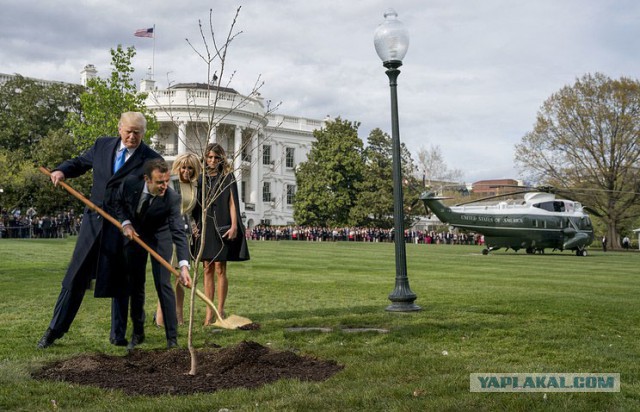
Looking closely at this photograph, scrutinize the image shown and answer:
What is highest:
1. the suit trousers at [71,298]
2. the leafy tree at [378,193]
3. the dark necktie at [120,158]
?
the leafy tree at [378,193]

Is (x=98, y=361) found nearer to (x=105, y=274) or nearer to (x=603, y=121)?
(x=105, y=274)

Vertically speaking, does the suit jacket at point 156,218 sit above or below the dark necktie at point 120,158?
below

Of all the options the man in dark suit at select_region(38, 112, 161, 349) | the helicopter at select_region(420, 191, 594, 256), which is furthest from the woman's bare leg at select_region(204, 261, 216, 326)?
the helicopter at select_region(420, 191, 594, 256)

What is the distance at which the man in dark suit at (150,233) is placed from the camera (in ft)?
20.4

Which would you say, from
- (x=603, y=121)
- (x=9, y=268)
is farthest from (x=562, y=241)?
(x=9, y=268)

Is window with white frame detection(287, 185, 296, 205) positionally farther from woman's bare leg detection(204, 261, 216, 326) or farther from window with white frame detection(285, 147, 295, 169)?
woman's bare leg detection(204, 261, 216, 326)

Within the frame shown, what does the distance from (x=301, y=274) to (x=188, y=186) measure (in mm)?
8769

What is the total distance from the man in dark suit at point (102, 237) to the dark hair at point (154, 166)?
0.16 m

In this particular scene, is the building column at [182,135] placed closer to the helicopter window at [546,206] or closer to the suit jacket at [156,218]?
the suit jacket at [156,218]

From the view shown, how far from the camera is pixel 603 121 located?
54.3m

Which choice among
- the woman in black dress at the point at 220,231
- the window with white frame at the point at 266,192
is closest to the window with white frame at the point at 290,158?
the window with white frame at the point at 266,192

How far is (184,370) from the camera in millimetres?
5375

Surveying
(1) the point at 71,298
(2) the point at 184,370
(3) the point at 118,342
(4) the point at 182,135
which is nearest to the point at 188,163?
(1) the point at 71,298

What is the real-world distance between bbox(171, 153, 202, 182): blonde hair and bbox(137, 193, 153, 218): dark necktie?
1184mm
